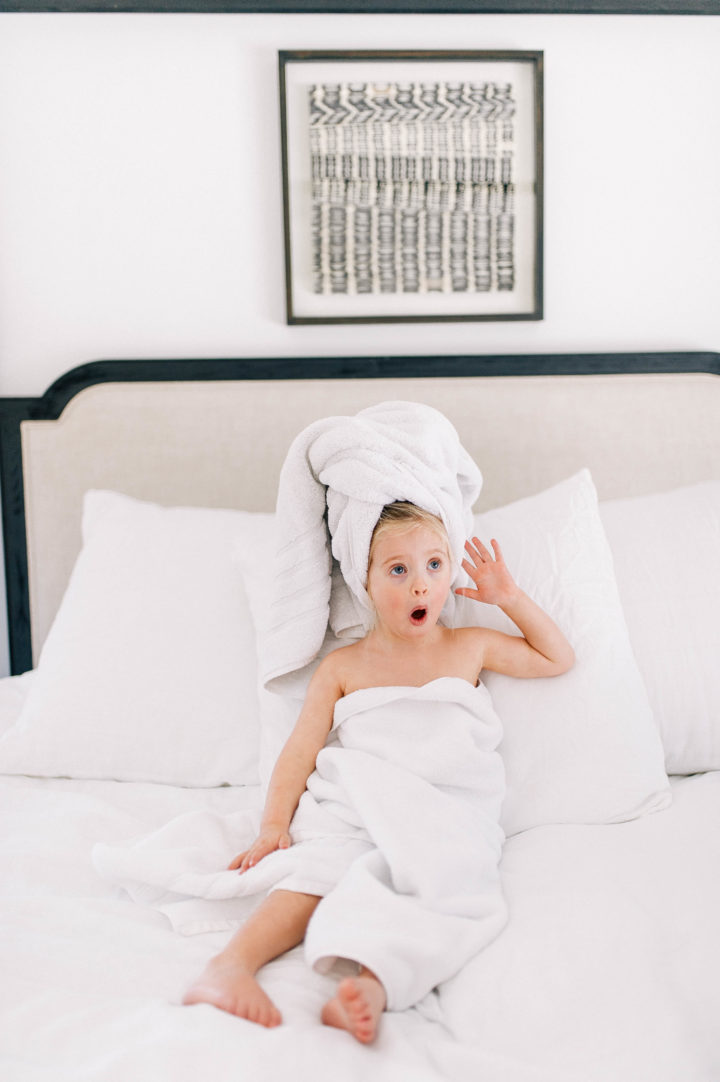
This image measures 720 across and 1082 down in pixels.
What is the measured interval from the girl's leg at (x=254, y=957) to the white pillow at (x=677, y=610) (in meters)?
0.69

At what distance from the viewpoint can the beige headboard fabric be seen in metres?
1.85

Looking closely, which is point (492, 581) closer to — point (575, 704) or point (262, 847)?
point (575, 704)

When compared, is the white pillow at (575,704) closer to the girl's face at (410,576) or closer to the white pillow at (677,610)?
the white pillow at (677,610)

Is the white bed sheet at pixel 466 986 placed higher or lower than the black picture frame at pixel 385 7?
lower

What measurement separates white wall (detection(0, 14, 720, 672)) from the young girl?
2.83 ft

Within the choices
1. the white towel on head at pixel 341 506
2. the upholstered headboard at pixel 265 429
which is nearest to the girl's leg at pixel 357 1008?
the white towel on head at pixel 341 506

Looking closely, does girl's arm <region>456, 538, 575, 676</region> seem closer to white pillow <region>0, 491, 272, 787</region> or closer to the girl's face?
the girl's face

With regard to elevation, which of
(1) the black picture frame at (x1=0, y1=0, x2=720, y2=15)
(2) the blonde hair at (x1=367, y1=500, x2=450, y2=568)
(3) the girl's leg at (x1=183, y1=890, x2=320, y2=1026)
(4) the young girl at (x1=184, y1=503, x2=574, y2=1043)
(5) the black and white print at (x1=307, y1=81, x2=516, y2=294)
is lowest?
(3) the girl's leg at (x1=183, y1=890, x2=320, y2=1026)

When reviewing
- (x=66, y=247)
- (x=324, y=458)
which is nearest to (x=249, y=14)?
(x=66, y=247)

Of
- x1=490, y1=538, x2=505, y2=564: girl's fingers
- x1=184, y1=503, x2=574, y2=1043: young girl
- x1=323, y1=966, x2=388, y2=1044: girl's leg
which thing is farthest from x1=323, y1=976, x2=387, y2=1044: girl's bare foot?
x1=490, y1=538, x2=505, y2=564: girl's fingers

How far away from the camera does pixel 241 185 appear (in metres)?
1.89

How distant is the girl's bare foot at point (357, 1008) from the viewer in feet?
2.52

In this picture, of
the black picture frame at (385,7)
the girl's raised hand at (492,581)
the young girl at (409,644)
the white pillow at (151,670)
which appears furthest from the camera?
the black picture frame at (385,7)

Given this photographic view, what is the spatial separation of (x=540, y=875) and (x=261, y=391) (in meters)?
1.20
